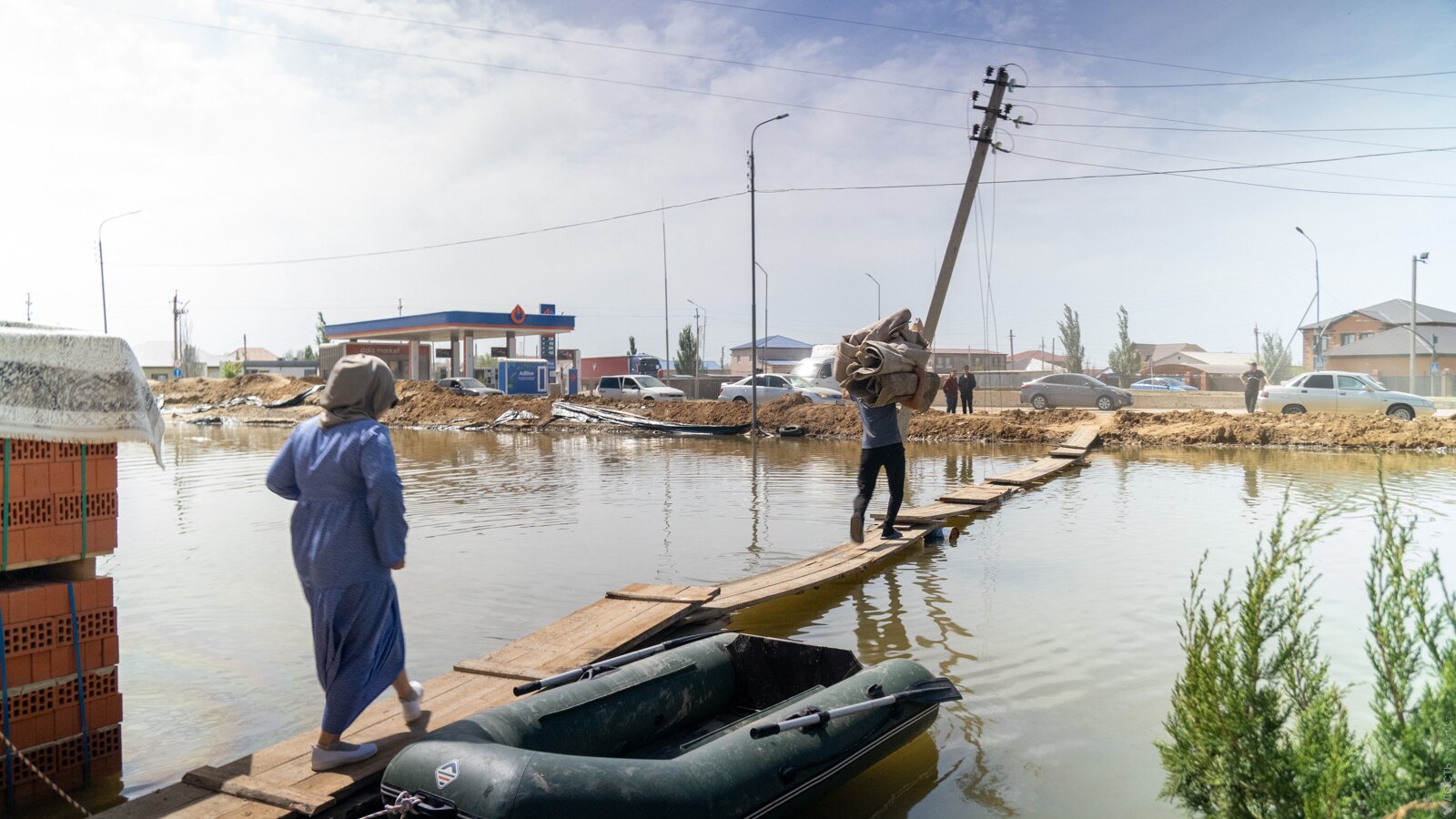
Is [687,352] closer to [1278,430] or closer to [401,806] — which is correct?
[1278,430]

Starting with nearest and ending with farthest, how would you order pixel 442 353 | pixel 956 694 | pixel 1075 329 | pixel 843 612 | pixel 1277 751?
pixel 1277 751 → pixel 956 694 → pixel 843 612 → pixel 442 353 → pixel 1075 329

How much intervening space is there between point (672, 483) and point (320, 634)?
12.9m

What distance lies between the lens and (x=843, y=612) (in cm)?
745

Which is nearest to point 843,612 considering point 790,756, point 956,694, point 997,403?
point 956,694

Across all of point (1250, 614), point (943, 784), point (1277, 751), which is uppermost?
point (1250, 614)

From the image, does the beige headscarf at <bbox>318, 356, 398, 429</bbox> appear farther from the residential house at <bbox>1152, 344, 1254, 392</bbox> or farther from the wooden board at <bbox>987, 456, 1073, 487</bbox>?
the residential house at <bbox>1152, 344, 1254, 392</bbox>

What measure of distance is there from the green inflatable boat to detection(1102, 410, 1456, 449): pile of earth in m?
22.4

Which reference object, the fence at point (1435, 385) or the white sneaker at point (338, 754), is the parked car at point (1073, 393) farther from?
the white sneaker at point (338, 754)

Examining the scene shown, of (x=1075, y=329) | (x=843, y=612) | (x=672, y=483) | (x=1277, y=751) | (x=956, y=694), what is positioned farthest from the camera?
(x=1075, y=329)

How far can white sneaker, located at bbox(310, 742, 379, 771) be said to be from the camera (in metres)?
3.78

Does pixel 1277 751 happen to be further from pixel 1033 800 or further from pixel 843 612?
pixel 843 612

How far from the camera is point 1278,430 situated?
23.8m

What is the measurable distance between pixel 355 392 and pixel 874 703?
251 cm

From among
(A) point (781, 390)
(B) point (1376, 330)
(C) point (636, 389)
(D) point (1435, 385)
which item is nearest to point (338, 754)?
(A) point (781, 390)
